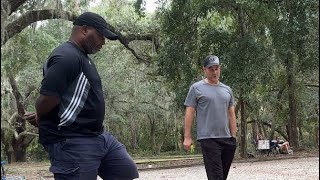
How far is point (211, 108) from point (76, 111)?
2123mm

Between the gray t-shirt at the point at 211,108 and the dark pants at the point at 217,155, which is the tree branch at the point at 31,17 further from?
the dark pants at the point at 217,155

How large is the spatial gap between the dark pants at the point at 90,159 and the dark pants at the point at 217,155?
65.9 inches

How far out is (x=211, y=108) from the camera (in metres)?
4.53

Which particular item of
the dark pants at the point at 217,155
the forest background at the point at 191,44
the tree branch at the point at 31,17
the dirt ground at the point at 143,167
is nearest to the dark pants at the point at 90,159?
the dark pants at the point at 217,155

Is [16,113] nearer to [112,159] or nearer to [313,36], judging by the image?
[313,36]

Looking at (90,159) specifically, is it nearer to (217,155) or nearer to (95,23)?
(95,23)

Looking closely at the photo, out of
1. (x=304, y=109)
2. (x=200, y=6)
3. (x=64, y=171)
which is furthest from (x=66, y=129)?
(x=304, y=109)

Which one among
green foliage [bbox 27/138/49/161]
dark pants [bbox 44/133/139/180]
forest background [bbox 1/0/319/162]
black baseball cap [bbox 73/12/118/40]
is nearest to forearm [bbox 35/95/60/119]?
dark pants [bbox 44/133/139/180]

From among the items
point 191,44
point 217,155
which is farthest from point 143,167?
point 217,155

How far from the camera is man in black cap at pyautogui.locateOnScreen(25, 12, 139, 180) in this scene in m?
2.62

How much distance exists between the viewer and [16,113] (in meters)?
18.7

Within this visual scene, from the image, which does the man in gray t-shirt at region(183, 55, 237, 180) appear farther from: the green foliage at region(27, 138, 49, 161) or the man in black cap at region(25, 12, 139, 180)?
the green foliage at region(27, 138, 49, 161)

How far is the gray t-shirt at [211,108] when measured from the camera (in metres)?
4.52

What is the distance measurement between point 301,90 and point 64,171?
17053 millimetres
